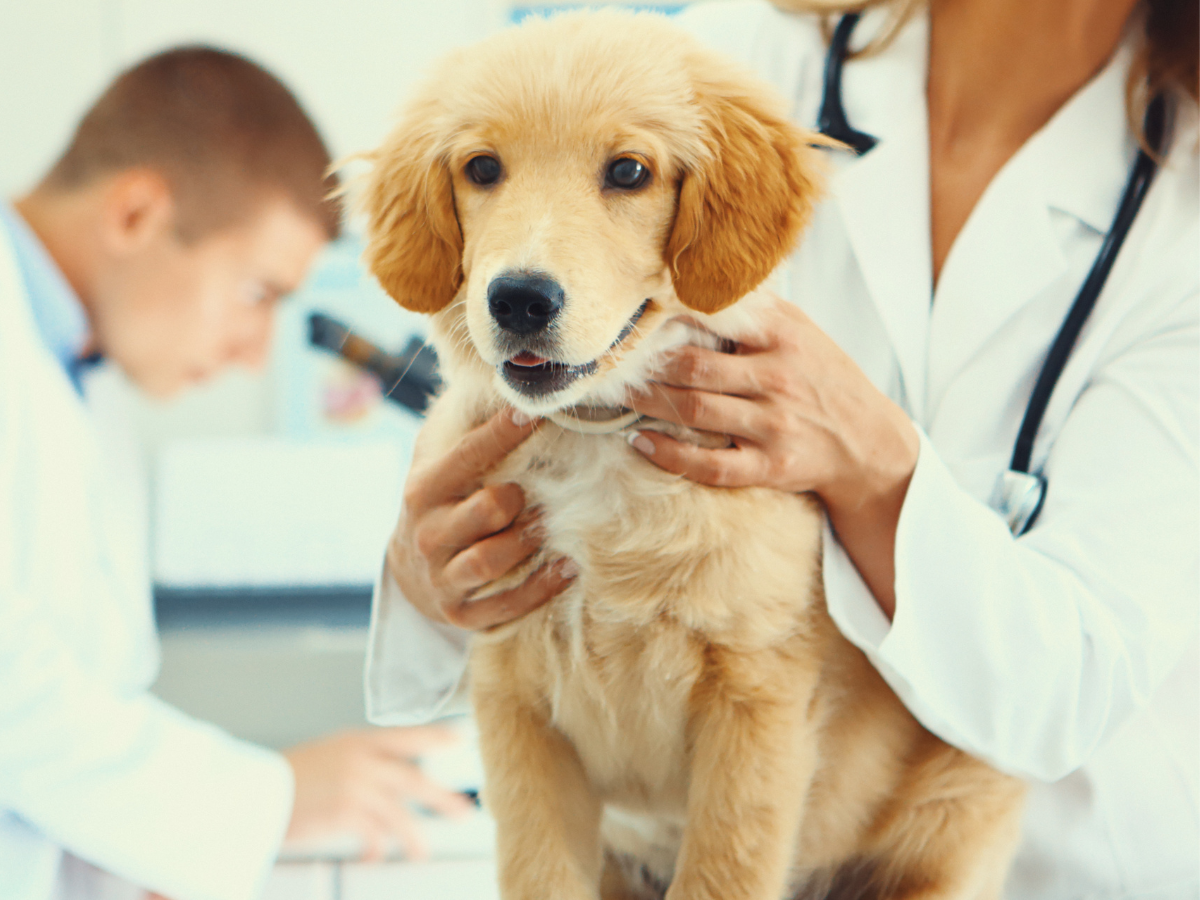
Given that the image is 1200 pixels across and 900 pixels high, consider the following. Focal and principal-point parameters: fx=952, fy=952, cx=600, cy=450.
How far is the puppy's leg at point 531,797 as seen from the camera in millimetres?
867

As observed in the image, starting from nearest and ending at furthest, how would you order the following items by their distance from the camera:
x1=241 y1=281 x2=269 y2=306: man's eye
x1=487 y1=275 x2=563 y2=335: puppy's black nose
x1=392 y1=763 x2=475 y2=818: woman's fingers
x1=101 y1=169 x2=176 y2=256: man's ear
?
1. x1=487 y1=275 x2=563 y2=335: puppy's black nose
2. x1=392 y1=763 x2=475 y2=818: woman's fingers
3. x1=101 y1=169 x2=176 y2=256: man's ear
4. x1=241 y1=281 x2=269 y2=306: man's eye

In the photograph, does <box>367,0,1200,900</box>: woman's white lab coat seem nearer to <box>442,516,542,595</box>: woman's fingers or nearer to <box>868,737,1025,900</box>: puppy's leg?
<box>868,737,1025,900</box>: puppy's leg

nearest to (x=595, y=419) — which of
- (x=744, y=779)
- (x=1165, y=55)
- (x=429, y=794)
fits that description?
(x=744, y=779)

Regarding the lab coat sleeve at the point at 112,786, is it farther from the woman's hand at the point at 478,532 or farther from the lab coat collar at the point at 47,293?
the lab coat collar at the point at 47,293

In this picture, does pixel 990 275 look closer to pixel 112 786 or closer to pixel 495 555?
pixel 495 555

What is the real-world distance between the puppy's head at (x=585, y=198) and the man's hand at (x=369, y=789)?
1.06 m

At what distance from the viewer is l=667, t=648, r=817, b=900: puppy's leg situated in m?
0.83

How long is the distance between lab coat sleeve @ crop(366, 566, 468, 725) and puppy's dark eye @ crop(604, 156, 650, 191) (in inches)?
20.5

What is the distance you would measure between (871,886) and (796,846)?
5.2 inches

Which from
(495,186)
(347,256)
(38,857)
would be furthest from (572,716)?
(347,256)

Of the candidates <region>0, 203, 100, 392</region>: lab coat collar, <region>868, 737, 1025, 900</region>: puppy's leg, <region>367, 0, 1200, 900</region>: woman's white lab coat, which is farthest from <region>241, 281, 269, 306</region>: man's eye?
<region>868, 737, 1025, 900</region>: puppy's leg

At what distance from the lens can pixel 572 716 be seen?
0.90m

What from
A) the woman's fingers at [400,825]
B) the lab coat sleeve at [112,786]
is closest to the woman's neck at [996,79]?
the woman's fingers at [400,825]

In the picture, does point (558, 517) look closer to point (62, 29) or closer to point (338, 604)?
point (338, 604)
